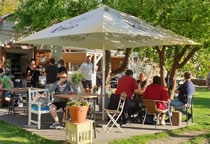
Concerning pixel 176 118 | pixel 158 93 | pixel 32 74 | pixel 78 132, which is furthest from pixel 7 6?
pixel 78 132

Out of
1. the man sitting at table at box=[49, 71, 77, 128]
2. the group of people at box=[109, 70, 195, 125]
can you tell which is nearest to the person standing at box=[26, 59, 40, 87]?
the man sitting at table at box=[49, 71, 77, 128]

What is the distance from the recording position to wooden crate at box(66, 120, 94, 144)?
4309mm

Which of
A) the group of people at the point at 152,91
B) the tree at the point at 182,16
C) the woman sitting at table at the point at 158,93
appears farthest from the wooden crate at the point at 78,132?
the tree at the point at 182,16

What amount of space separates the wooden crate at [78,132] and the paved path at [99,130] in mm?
341

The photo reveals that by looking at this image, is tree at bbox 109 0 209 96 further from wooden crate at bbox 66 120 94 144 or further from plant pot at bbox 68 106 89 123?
wooden crate at bbox 66 120 94 144

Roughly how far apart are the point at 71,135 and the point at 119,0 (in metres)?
5.11

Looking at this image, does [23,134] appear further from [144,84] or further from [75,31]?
[144,84]

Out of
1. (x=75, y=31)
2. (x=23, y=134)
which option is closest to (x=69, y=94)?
(x=23, y=134)

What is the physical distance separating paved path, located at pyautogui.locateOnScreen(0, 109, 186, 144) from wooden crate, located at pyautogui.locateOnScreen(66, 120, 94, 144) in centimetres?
34

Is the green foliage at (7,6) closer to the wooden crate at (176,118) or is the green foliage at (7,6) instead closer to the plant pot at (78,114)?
the wooden crate at (176,118)

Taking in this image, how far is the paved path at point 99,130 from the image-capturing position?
5.07 metres

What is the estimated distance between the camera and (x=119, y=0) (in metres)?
8.07

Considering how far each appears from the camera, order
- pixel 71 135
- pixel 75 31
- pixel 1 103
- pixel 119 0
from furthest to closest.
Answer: pixel 1 103 → pixel 119 0 → pixel 75 31 → pixel 71 135

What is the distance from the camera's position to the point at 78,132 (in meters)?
4.31
